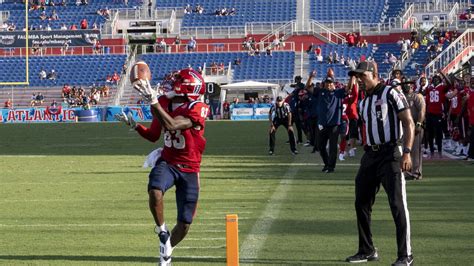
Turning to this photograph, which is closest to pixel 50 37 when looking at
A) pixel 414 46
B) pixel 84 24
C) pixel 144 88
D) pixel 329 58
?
pixel 84 24

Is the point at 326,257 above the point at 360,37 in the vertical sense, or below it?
below

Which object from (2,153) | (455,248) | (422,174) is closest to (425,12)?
(2,153)

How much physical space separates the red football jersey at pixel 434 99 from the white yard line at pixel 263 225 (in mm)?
7282

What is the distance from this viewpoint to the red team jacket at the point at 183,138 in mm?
9534

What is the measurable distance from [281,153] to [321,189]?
10.1m

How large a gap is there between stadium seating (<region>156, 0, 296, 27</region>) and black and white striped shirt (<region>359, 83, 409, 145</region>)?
189 feet

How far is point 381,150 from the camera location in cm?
1009

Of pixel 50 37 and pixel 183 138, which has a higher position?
pixel 50 37

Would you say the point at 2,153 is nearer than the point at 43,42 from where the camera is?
Yes

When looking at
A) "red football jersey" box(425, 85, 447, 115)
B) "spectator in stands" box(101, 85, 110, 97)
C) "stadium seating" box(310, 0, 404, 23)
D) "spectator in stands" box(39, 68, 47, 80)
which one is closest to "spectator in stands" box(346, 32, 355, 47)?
"stadium seating" box(310, 0, 404, 23)

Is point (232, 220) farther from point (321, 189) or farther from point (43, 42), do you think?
point (43, 42)

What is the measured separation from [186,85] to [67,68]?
186 ft

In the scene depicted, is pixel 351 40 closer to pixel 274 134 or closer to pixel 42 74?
pixel 42 74

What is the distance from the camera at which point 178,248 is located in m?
10.8
